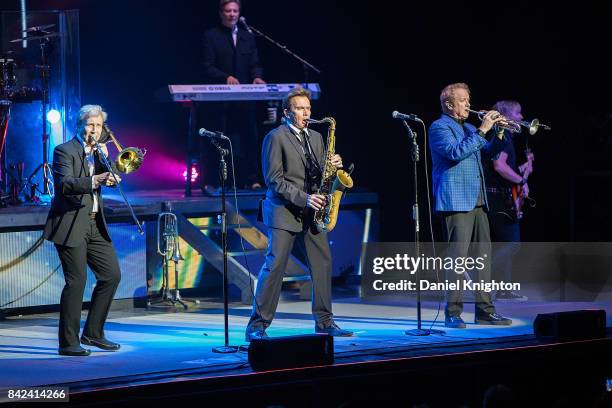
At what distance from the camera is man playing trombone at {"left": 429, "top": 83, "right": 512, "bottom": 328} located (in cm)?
785

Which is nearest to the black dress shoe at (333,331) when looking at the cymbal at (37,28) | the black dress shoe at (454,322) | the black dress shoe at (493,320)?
the black dress shoe at (454,322)

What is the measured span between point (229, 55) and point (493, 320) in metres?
4.29

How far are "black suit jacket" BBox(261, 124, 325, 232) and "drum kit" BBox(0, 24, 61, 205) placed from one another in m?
3.40

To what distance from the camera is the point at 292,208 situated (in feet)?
24.3

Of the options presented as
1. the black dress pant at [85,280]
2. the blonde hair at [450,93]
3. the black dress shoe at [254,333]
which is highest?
the blonde hair at [450,93]

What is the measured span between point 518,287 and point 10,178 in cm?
520

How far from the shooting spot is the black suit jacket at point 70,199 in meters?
6.92

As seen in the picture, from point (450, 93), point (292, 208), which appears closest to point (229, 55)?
point (450, 93)

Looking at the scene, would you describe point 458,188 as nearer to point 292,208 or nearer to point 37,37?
point 292,208

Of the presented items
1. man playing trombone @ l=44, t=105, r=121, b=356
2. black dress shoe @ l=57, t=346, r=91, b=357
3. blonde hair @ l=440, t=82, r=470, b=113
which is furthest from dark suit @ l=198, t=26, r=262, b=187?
black dress shoe @ l=57, t=346, r=91, b=357

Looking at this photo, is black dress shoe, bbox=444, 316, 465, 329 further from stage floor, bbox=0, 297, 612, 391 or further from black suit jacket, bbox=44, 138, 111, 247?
black suit jacket, bbox=44, 138, 111, 247

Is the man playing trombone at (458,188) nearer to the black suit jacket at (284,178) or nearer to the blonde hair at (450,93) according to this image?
the blonde hair at (450,93)

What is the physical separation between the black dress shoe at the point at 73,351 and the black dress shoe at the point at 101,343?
0.15 m

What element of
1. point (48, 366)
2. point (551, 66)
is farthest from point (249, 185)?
point (48, 366)
